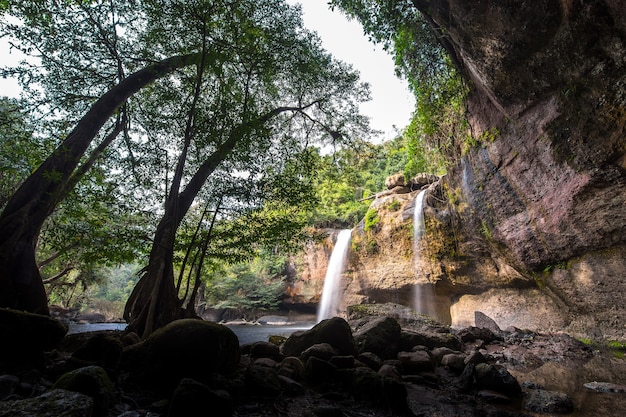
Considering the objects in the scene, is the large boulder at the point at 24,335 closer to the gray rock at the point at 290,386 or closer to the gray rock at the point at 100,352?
the gray rock at the point at 100,352

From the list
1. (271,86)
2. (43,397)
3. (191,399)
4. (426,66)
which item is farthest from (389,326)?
(426,66)

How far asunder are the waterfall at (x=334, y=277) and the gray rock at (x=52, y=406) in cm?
1612

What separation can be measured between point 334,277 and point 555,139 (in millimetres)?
13770

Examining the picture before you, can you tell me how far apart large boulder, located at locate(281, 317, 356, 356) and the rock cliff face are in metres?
6.03

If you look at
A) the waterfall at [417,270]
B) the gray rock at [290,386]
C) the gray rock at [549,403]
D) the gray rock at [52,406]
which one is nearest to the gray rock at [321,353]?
the gray rock at [290,386]

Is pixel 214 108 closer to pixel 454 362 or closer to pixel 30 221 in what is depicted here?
pixel 30 221

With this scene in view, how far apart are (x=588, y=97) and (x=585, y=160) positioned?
128 cm

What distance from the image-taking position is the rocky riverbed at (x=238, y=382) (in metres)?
2.42

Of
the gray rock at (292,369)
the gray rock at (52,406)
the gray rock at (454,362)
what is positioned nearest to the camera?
the gray rock at (52,406)

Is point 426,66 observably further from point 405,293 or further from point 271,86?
point 405,293

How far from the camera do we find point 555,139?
6.71 metres

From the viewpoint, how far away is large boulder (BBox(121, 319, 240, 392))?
3.11m

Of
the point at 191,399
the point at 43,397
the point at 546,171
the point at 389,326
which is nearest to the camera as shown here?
the point at 43,397

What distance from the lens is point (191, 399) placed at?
7.69 feet
